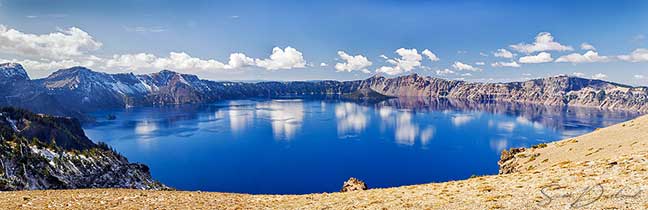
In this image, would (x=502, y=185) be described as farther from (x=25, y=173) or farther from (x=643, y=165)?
(x=25, y=173)

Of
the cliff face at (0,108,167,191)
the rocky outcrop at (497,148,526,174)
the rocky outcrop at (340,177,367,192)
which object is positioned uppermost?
the rocky outcrop at (497,148,526,174)

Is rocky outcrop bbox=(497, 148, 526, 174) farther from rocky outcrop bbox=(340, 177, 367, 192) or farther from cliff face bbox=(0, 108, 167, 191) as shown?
cliff face bbox=(0, 108, 167, 191)

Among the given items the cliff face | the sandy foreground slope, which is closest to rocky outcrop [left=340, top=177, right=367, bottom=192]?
the sandy foreground slope

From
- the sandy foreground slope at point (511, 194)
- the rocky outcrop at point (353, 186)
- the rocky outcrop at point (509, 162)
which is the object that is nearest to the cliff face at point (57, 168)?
the sandy foreground slope at point (511, 194)

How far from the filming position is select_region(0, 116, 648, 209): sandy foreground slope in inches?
702

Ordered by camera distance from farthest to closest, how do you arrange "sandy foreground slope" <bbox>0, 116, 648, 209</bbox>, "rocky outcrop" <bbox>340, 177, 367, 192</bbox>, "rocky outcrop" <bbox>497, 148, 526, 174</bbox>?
"rocky outcrop" <bbox>340, 177, 367, 192</bbox> < "rocky outcrop" <bbox>497, 148, 526, 174</bbox> < "sandy foreground slope" <bbox>0, 116, 648, 209</bbox>

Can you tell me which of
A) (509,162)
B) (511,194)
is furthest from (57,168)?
(511,194)

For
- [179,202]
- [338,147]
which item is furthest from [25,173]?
[338,147]

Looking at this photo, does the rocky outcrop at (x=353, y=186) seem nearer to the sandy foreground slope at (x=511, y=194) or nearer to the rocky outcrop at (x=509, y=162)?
the sandy foreground slope at (x=511, y=194)

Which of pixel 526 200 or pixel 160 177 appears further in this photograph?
pixel 160 177

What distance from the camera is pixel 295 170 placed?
145875 millimetres

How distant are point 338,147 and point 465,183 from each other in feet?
547

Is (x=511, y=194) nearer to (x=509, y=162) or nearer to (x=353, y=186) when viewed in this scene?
(x=509, y=162)

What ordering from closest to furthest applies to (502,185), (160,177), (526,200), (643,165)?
1. (526,200)
2. (643,165)
3. (502,185)
4. (160,177)
